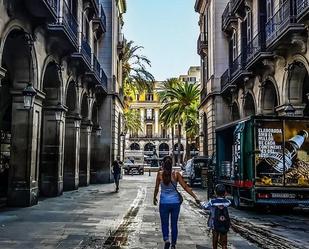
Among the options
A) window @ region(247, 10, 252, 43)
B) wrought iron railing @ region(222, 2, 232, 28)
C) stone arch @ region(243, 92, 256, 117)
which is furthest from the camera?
wrought iron railing @ region(222, 2, 232, 28)

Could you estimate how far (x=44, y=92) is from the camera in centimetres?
1947

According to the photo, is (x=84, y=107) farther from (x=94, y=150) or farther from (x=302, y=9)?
(x=302, y=9)

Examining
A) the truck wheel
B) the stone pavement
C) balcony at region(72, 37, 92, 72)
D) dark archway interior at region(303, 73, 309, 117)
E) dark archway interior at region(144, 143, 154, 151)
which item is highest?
balcony at region(72, 37, 92, 72)

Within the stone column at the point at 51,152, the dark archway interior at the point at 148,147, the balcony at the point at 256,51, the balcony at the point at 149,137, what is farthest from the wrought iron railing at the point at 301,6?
the dark archway interior at the point at 148,147

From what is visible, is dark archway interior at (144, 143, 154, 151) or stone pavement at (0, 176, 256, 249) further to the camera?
dark archway interior at (144, 143, 154, 151)

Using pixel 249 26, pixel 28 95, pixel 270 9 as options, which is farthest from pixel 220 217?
pixel 249 26

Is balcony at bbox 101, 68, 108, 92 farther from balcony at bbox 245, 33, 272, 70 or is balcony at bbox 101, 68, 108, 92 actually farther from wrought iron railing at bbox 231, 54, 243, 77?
balcony at bbox 245, 33, 272, 70

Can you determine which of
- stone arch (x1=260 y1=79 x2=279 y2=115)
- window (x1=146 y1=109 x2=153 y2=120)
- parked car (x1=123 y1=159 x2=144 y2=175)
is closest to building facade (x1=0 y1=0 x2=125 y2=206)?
stone arch (x1=260 y1=79 x2=279 y2=115)

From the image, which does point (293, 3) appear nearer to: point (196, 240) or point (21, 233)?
point (196, 240)

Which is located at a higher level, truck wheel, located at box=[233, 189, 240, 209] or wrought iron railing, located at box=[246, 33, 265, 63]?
wrought iron railing, located at box=[246, 33, 265, 63]

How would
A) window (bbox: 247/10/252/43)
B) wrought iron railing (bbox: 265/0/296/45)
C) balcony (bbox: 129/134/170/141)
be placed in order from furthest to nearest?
balcony (bbox: 129/134/170/141) < window (bbox: 247/10/252/43) < wrought iron railing (bbox: 265/0/296/45)

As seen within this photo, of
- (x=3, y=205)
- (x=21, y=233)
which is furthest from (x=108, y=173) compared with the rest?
(x=21, y=233)

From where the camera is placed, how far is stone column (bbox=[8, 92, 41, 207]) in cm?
1511

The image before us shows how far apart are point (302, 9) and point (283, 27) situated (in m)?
1.67
